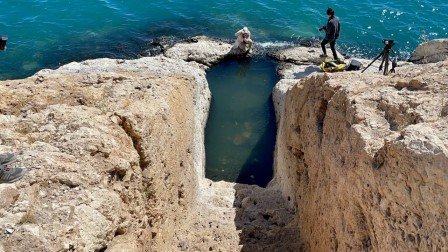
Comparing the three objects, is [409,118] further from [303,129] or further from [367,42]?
[367,42]

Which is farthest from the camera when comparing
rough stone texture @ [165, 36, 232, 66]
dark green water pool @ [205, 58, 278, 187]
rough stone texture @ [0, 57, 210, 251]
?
rough stone texture @ [165, 36, 232, 66]

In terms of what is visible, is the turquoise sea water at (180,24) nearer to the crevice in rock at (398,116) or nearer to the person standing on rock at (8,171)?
the person standing on rock at (8,171)

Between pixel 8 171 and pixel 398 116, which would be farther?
pixel 398 116

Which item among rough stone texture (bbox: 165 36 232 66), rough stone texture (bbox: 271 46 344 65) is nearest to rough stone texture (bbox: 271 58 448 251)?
rough stone texture (bbox: 271 46 344 65)

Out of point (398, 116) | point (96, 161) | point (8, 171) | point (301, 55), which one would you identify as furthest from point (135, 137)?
point (301, 55)

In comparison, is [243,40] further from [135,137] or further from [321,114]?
[135,137]

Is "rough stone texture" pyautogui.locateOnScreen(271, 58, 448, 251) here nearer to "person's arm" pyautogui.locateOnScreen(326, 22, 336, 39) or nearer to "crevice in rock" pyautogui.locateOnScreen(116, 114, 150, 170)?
"crevice in rock" pyautogui.locateOnScreen(116, 114, 150, 170)
